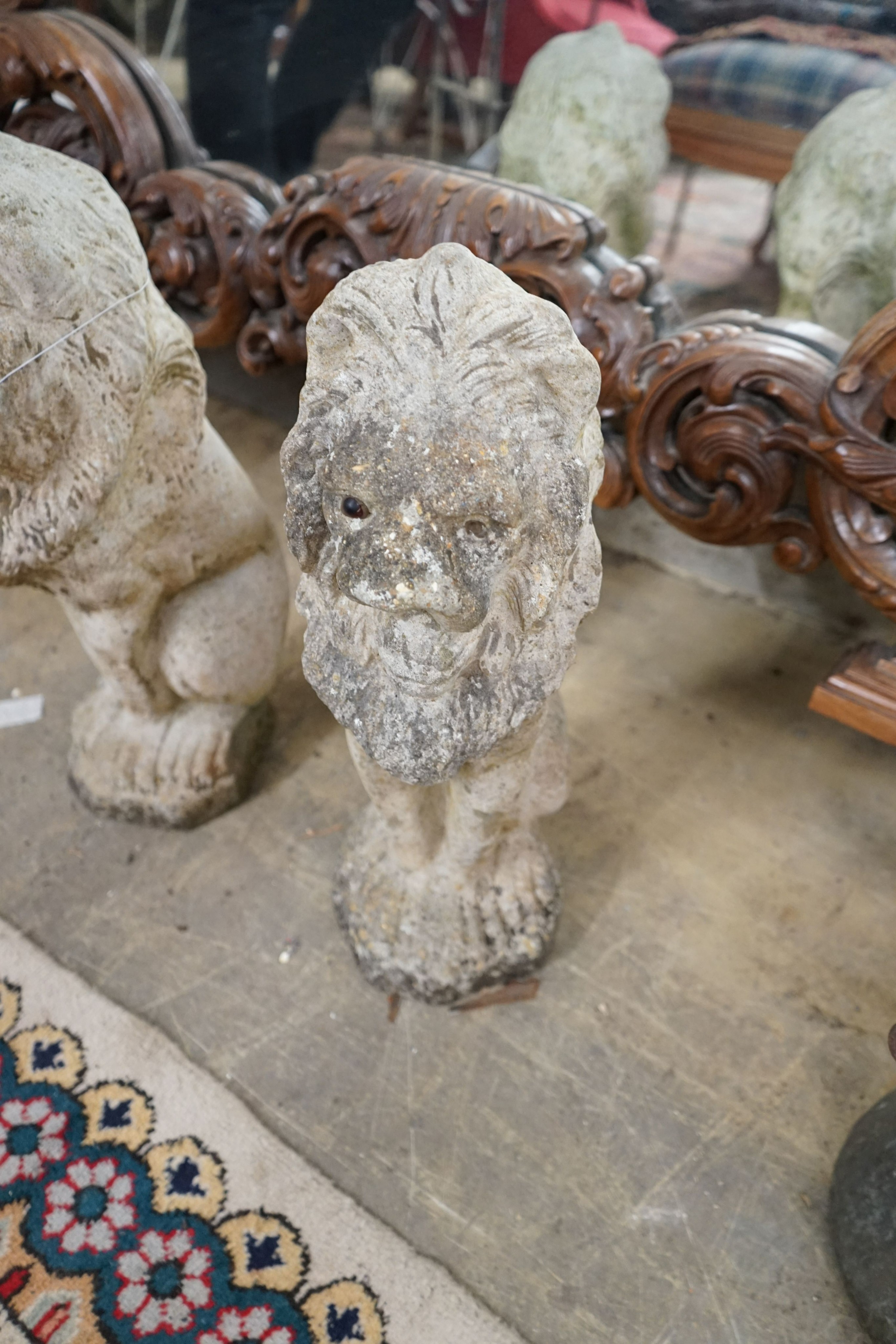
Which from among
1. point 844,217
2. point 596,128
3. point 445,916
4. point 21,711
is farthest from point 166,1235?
point 596,128

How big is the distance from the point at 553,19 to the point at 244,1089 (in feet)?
7.56

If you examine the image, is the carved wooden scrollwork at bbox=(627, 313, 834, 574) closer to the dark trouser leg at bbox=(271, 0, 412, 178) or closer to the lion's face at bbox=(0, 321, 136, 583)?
the lion's face at bbox=(0, 321, 136, 583)

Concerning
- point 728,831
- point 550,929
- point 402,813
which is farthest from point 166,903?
point 728,831

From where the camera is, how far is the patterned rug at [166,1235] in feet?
4.07

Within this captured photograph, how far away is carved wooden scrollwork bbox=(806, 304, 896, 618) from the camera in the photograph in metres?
1.57

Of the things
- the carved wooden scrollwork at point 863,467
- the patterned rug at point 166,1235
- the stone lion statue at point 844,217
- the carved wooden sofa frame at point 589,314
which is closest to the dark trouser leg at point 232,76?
the carved wooden sofa frame at point 589,314

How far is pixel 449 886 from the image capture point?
1.52 m

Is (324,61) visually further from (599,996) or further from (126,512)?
(599,996)

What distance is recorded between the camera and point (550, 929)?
1.60m

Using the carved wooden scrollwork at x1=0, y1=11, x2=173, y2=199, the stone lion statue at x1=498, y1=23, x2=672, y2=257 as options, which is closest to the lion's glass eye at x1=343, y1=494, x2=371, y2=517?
the stone lion statue at x1=498, y1=23, x2=672, y2=257

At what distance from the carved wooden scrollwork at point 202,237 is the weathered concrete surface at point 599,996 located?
0.88 metres

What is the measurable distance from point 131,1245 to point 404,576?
1000 mm

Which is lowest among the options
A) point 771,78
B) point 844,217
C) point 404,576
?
point 404,576

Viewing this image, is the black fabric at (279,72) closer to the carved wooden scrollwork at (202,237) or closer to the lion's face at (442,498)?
the carved wooden scrollwork at (202,237)
